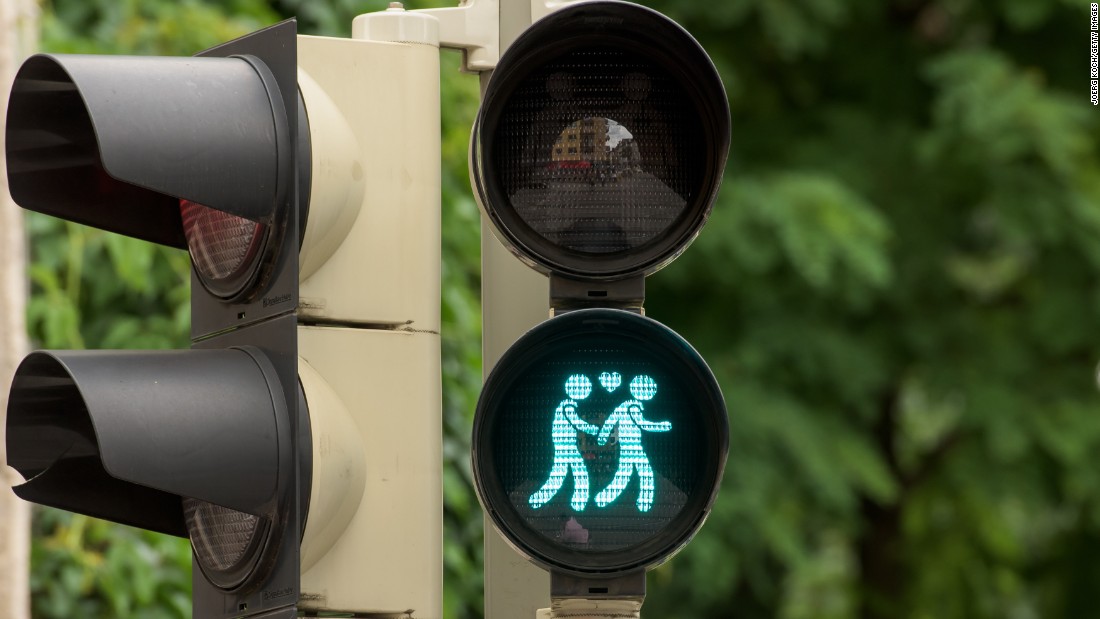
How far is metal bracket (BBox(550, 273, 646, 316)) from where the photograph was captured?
8.63 feet

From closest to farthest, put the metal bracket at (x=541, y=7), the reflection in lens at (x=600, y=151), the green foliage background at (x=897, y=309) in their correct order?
the reflection in lens at (x=600, y=151) < the metal bracket at (x=541, y=7) < the green foliage background at (x=897, y=309)

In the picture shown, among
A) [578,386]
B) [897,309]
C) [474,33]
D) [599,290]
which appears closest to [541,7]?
[474,33]

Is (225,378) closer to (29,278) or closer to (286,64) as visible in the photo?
(286,64)

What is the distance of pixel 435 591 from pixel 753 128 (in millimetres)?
6167

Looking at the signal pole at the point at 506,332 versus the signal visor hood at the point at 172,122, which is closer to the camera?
the signal visor hood at the point at 172,122

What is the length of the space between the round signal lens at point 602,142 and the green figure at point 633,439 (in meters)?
0.18

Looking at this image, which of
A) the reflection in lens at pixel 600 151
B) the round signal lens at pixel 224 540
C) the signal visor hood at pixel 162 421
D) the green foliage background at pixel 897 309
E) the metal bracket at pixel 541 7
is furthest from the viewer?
the green foliage background at pixel 897 309

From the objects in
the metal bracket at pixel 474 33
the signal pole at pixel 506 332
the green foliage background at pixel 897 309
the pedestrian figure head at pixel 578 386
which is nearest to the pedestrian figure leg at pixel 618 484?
the pedestrian figure head at pixel 578 386

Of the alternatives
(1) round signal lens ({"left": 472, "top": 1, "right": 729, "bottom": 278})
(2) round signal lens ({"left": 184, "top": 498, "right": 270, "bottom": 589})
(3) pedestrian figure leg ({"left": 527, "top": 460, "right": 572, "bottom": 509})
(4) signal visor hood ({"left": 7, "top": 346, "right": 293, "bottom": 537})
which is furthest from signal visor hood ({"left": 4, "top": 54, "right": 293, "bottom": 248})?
(3) pedestrian figure leg ({"left": 527, "top": 460, "right": 572, "bottom": 509})

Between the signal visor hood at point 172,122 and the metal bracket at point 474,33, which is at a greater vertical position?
the metal bracket at point 474,33

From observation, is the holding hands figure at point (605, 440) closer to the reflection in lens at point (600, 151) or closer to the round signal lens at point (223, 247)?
the reflection in lens at point (600, 151)

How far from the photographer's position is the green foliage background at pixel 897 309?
25.3 feet

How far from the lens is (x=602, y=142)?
8.80 feet

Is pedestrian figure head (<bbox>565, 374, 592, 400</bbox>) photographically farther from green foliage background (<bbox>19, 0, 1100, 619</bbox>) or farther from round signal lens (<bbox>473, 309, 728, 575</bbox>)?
green foliage background (<bbox>19, 0, 1100, 619</bbox>)
